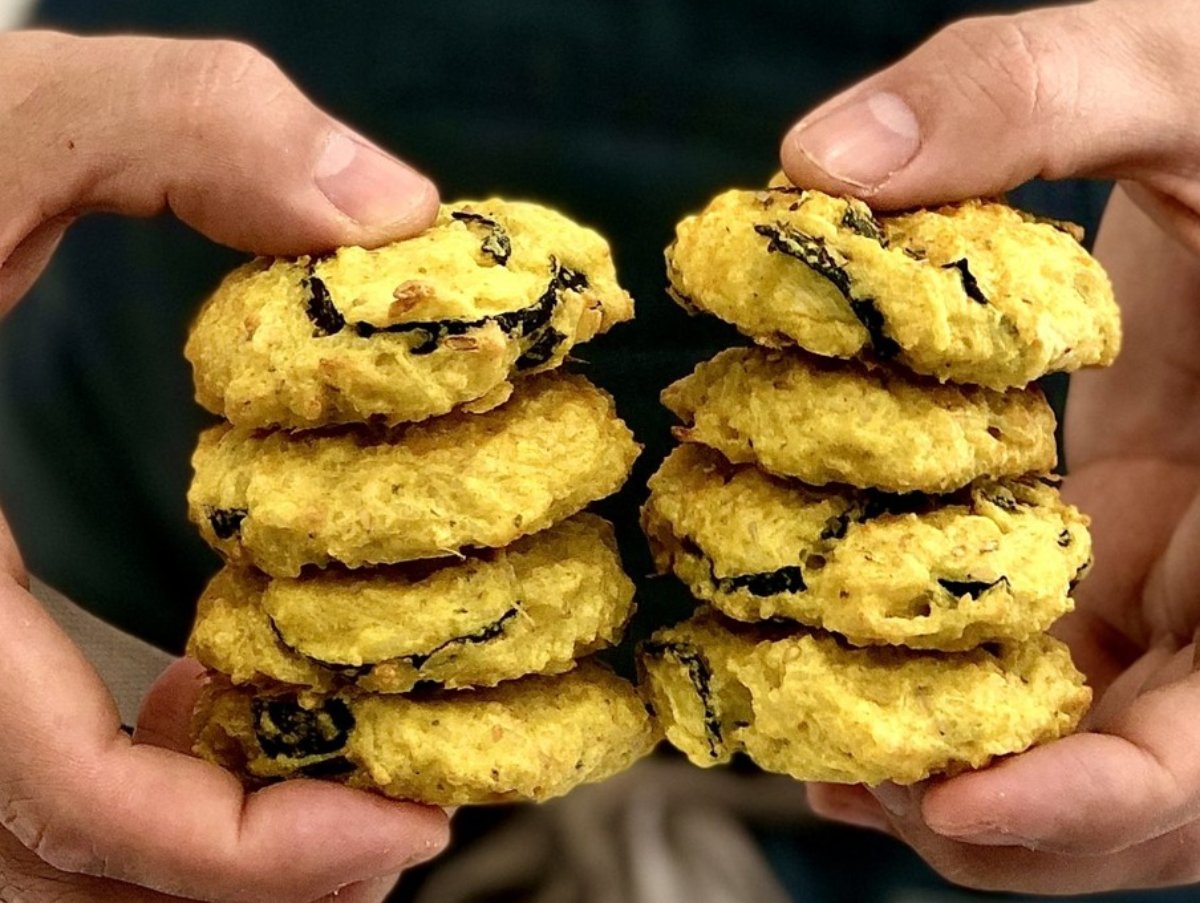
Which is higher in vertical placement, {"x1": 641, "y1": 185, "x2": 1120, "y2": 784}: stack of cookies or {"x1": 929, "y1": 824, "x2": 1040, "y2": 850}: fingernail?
{"x1": 641, "y1": 185, "x2": 1120, "y2": 784}: stack of cookies

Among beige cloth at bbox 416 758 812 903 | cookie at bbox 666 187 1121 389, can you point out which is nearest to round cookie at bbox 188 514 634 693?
cookie at bbox 666 187 1121 389

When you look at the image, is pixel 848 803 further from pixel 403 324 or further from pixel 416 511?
pixel 403 324

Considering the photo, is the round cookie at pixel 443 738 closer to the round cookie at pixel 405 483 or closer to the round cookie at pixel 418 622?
the round cookie at pixel 418 622

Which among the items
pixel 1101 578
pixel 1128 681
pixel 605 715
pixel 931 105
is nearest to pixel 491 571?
pixel 605 715

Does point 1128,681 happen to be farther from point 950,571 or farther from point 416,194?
point 416,194

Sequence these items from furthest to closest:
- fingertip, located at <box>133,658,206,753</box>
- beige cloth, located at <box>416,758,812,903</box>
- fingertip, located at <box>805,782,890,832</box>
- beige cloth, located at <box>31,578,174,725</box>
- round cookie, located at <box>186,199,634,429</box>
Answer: beige cloth, located at <box>416,758,812,903</box> < beige cloth, located at <box>31,578,174,725</box> < fingertip, located at <box>805,782,890,832</box> < fingertip, located at <box>133,658,206,753</box> < round cookie, located at <box>186,199,634,429</box>

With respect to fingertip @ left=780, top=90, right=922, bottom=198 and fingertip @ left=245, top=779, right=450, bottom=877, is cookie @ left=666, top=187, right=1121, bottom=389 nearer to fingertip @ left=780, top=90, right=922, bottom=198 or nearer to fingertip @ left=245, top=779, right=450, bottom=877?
fingertip @ left=780, top=90, right=922, bottom=198

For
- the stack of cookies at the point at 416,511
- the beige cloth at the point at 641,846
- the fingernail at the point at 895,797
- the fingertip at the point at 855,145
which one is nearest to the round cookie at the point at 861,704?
the stack of cookies at the point at 416,511
